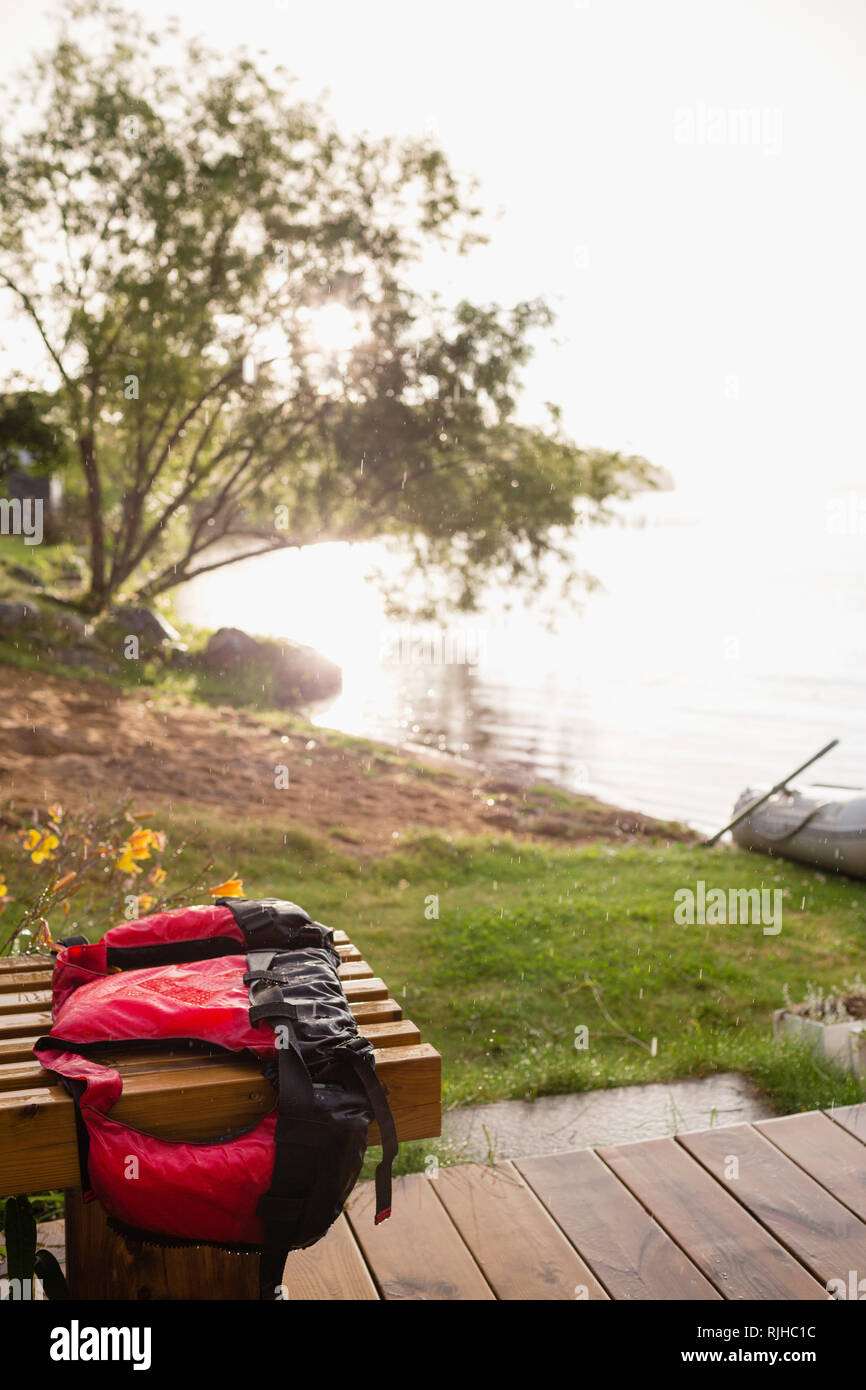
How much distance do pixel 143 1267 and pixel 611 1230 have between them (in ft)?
4.32

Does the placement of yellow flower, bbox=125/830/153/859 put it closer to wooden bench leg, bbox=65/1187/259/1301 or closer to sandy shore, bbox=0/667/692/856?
wooden bench leg, bbox=65/1187/259/1301

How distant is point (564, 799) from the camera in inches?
567

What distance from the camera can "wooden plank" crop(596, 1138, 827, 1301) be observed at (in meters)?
2.84

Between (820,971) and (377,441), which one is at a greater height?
(377,441)

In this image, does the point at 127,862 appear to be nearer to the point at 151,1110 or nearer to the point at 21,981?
the point at 21,981

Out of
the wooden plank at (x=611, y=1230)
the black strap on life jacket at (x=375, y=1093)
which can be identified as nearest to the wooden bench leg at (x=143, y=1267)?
the black strap on life jacket at (x=375, y=1093)

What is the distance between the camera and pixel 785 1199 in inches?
126

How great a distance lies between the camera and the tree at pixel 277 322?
16047 millimetres

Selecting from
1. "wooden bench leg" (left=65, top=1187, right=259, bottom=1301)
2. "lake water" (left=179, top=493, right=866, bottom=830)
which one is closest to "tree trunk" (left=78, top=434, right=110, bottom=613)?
"lake water" (left=179, top=493, right=866, bottom=830)

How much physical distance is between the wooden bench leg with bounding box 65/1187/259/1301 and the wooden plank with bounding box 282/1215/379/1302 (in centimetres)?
34

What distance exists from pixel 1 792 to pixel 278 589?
38.0 meters

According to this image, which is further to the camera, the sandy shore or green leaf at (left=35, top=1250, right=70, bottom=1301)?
the sandy shore

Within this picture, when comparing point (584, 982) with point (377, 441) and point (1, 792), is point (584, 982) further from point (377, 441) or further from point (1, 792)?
point (377, 441)

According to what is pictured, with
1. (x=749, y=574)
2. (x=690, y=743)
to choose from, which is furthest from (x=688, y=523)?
(x=690, y=743)
